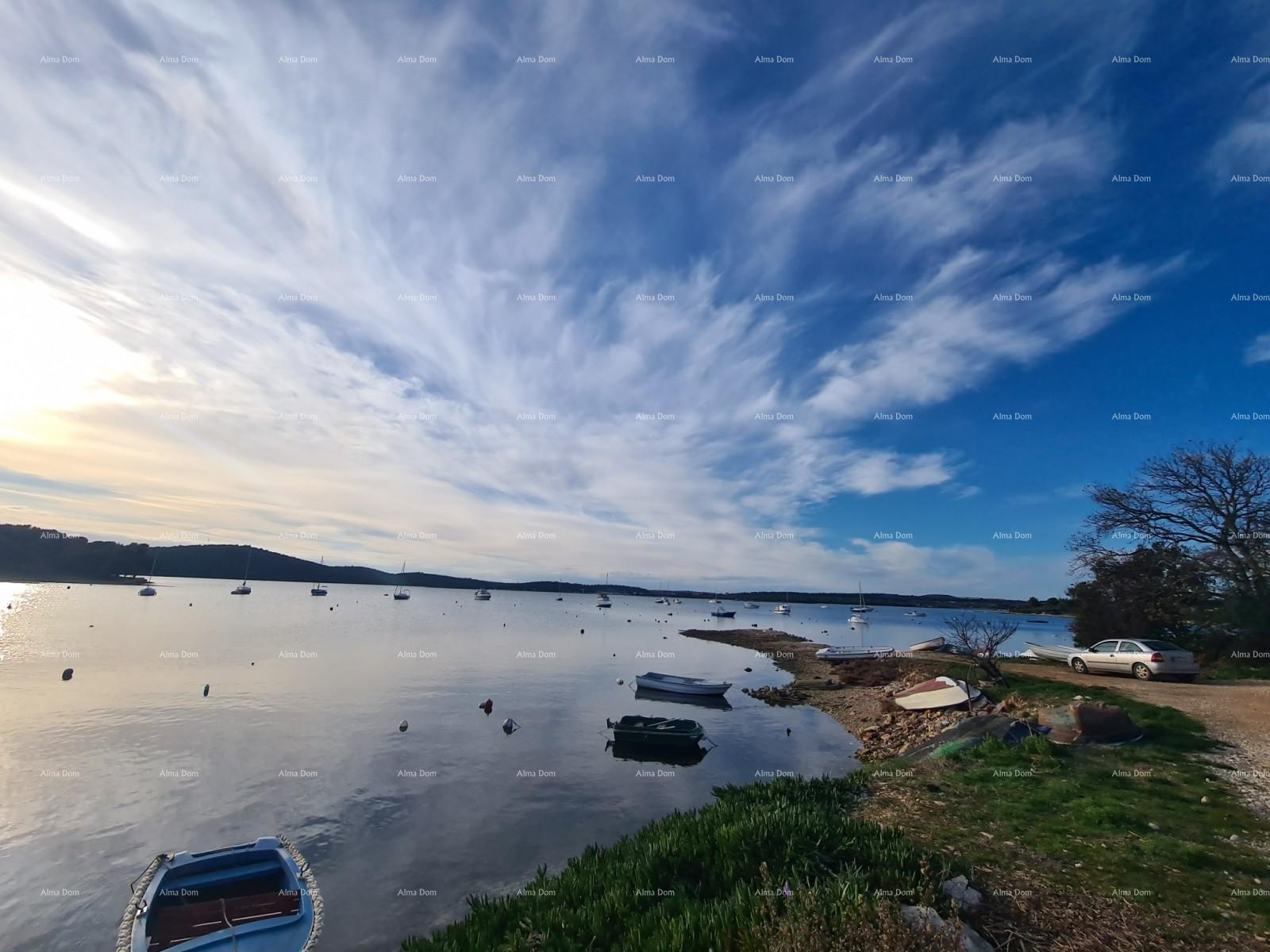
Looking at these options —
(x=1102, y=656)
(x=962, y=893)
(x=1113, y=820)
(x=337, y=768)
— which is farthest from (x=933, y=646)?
(x=962, y=893)

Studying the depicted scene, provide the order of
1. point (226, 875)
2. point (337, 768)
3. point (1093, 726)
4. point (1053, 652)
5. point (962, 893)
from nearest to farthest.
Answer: point (962, 893) → point (226, 875) → point (1093, 726) → point (337, 768) → point (1053, 652)

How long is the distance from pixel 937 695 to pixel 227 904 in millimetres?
26314

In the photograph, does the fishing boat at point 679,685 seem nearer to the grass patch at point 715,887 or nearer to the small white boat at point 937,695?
the small white boat at point 937,695

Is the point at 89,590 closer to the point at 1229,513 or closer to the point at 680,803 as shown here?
the point at 680,803

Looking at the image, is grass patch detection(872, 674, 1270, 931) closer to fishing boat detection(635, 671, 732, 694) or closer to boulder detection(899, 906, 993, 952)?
boulder detection(899, 906, 993, 952)

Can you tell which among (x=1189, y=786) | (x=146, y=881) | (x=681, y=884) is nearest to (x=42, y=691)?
(x=146, y=881)

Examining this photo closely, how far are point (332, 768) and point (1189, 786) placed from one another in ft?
83.7

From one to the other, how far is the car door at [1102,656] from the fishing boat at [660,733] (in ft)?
62.7

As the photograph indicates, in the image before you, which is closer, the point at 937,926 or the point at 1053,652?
the point at 937,926

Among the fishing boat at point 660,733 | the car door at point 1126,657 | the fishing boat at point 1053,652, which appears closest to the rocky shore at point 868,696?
the fishing boat at point 1053,652

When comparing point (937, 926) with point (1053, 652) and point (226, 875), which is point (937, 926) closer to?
point (226, 875)

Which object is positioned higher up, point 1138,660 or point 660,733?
point 1138,660

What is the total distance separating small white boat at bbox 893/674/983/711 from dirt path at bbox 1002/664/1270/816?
446cm

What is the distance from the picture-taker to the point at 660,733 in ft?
82.1
